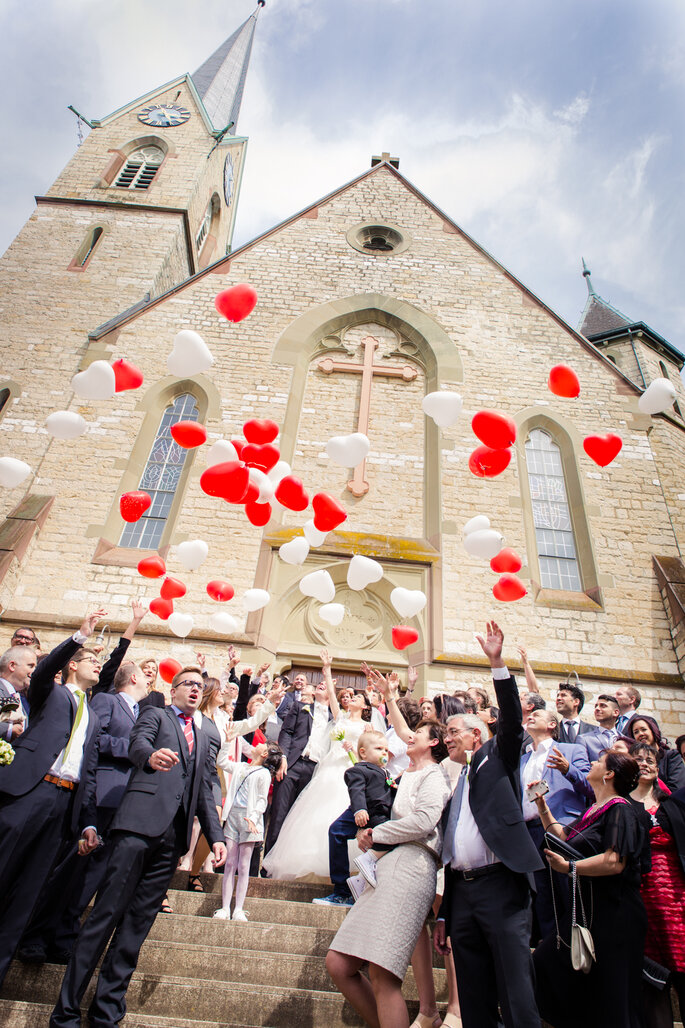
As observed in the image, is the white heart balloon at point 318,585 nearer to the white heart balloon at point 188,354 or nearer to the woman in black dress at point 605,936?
the white heart balloon at point 188,354

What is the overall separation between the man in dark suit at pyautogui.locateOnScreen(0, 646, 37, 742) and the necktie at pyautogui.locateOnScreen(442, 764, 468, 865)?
229cm

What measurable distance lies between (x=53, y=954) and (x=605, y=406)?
35.3 feet

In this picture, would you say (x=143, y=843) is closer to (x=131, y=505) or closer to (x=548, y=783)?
(x=548, y=783)

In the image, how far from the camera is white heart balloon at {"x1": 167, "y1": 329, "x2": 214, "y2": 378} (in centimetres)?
670

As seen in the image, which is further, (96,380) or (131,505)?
(131,505)

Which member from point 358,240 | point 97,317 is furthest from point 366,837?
point 358,240

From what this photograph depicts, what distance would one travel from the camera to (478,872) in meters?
2.97

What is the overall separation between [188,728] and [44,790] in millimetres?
816

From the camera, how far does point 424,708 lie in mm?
4996

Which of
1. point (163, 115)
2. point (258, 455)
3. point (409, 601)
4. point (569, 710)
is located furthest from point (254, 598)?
point (163, 115)

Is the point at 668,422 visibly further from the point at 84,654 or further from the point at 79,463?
the point at 84,654

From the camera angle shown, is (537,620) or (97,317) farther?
(97,317)

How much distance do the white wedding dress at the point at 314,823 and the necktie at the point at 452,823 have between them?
73.9 inches

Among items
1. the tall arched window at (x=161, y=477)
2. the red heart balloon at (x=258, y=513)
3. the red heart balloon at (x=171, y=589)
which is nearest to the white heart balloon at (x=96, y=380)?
the red heart balloon at (x=258, y=513)
